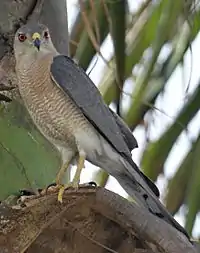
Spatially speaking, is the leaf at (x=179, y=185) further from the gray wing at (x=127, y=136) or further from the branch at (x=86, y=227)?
A: the branch at (x=86, y=227)

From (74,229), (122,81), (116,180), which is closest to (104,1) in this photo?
(122,81)

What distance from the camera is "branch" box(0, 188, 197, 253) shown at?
1.62 metres

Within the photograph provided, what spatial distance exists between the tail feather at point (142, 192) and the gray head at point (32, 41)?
349 mm

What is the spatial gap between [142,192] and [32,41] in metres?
0.46

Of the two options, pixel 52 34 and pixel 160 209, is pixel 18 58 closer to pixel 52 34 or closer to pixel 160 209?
pixel 52 34

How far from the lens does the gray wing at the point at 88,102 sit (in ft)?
6.64

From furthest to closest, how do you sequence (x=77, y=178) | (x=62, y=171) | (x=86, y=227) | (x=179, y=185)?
1. (x=179, y=185)
2. (x=62, y=171)
3. (x=77, y=178)
4. (x=86, y=227)

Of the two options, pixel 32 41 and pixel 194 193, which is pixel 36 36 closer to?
pixel 32 41

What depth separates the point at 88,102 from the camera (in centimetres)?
205

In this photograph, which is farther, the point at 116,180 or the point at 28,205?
the point at 116,180

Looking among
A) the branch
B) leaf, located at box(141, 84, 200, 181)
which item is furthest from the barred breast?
the branch

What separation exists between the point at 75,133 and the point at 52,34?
0.31m

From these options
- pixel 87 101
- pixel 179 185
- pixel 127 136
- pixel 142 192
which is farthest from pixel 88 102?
pixel 179 185

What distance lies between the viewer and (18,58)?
2.13 metres
